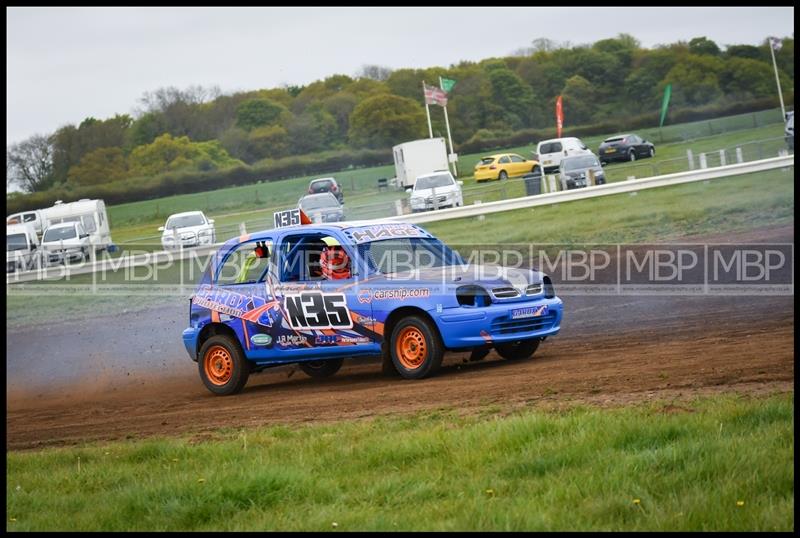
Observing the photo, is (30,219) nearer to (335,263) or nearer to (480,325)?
(335,263)

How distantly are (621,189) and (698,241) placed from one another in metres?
6.07

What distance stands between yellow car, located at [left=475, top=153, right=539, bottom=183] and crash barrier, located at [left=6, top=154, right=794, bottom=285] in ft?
44.5

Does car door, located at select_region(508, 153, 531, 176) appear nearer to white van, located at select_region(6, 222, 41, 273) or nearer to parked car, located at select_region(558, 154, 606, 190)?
parked car, located at select_region(558, 154, 606, 190)

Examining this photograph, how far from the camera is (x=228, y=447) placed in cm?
838

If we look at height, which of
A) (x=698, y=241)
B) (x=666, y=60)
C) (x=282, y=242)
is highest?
(x=666, y=60)

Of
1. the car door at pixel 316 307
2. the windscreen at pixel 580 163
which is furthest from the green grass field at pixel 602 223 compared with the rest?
the car door at pixel 316 307

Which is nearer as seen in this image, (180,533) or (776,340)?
(180,533)

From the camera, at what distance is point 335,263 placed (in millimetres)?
12312

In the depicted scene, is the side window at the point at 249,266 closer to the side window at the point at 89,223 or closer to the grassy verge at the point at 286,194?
the grassy verge at the point at 286,194

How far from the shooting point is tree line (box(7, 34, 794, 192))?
157 ft

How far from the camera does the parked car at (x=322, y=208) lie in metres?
29.2

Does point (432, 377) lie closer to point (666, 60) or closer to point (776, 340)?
point (776, 340)

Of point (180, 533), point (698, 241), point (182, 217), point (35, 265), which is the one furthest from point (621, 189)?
point (180, 533)

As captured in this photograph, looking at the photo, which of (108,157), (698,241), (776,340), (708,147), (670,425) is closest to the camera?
(670,425)
